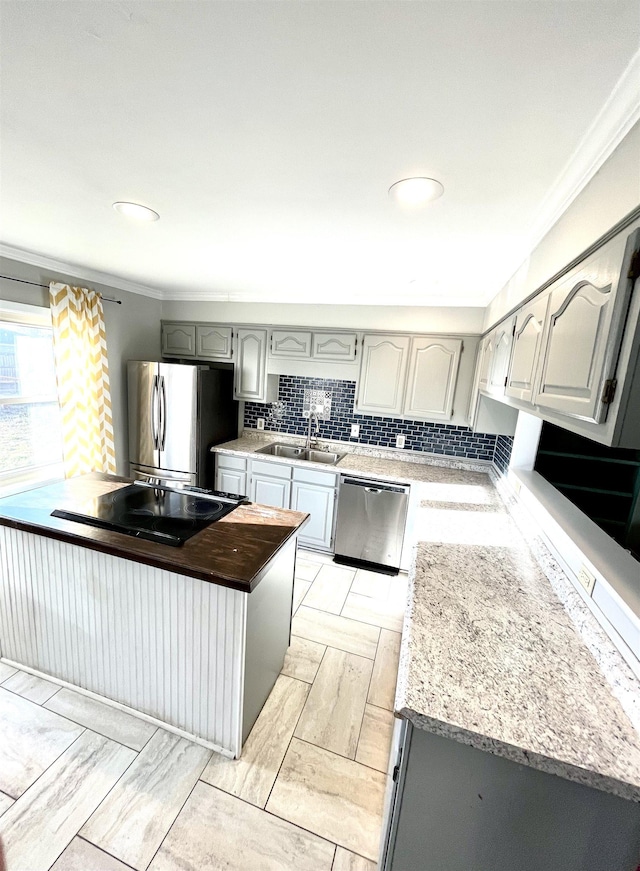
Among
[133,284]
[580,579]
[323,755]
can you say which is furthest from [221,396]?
[580,579]

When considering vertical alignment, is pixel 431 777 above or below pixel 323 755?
above

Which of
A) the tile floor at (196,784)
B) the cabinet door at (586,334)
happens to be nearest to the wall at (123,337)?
the tile floor at (196,784)

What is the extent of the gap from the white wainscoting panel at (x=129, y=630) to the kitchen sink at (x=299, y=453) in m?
1.98

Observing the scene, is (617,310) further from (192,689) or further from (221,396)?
(221,396)

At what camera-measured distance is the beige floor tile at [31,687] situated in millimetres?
1756

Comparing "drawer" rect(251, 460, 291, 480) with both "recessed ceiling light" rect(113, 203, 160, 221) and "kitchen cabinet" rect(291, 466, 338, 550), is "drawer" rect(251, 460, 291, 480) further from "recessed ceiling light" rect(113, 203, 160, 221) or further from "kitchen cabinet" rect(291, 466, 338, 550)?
"recessed ceiling light" rect(113, 203, 160, 221)

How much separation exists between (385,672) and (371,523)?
1.15 m

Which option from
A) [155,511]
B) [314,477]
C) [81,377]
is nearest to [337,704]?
[155,511]

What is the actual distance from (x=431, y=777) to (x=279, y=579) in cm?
98

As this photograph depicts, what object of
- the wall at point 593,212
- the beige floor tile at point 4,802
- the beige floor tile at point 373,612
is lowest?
the beige floor tile at point 4,802

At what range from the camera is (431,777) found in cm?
93

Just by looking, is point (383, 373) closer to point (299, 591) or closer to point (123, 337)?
point (299, 591)

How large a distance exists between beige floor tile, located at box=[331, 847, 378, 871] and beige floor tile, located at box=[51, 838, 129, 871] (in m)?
0.71

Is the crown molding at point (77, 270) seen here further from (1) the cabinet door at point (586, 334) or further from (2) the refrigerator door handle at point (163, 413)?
(1) the cabinet door at point (586, 334)
